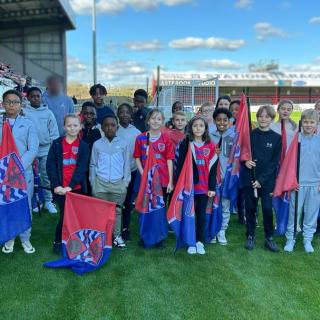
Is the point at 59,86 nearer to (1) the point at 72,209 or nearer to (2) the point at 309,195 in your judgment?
(1) the point at 72,209

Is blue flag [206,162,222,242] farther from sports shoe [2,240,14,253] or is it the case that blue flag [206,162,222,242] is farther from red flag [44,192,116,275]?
sports shoe [2,240,14,253]

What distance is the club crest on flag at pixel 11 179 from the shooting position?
170 inches

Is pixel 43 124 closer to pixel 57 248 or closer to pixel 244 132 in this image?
pixel 57 248

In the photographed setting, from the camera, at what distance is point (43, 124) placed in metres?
5.75

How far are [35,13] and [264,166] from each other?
3122cm

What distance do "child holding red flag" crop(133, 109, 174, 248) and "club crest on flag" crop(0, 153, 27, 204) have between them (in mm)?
1417

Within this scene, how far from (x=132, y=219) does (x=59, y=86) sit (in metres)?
2.62

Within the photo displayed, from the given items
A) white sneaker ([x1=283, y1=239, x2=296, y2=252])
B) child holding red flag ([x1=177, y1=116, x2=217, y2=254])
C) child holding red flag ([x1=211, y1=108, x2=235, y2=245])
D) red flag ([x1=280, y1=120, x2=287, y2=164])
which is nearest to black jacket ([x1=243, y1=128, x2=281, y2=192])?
red flag ([x1=280, y1=120, x2=287, y2=164])

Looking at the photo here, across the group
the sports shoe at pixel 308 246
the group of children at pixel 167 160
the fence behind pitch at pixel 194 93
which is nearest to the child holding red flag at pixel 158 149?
the group of children at pixel 167 160

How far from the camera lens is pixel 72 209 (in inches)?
170

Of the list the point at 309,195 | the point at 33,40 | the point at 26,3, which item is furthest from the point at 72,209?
the point at 33,40

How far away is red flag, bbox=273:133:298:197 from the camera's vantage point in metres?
4.71

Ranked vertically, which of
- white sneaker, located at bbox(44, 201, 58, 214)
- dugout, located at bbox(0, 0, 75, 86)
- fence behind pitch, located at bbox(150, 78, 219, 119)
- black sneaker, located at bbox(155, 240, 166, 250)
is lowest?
black sneaker, located at bbox(155, 240, 166, 250)

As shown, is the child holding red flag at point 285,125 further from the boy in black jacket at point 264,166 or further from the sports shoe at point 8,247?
the sports shoe at point 8,247
